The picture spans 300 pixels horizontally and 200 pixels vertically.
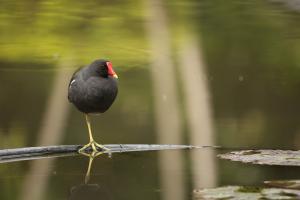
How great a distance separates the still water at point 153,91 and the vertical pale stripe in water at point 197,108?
0.02m

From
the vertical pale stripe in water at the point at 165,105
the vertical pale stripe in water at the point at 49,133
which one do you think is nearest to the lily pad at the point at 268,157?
the vertical pale stripe in water at the point at 165,105

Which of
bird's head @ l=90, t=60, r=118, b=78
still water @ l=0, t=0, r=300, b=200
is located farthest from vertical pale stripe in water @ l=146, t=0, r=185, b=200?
bird's head @ l=90, t=60, r=118, b=78

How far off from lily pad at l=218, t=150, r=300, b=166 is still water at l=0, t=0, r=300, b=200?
10cm

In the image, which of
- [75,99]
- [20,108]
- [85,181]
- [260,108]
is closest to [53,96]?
[20,108]

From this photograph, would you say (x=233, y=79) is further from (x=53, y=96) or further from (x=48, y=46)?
(x=48, y=46)

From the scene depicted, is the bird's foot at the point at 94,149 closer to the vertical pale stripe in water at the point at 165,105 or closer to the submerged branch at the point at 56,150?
the submerged branch at the point at 56,150

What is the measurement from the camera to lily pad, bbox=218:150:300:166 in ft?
18.5

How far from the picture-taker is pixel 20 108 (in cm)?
914

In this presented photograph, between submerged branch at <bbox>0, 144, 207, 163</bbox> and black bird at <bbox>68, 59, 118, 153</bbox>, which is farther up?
black bird at <bbox>68, 59, 118, 153</bbox>

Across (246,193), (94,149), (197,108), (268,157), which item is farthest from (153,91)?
(246,193)

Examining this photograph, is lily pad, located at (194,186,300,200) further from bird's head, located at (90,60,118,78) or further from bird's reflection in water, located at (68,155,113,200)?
bird's head, located at (90,60,118,78)

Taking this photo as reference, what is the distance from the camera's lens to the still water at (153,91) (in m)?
5.90

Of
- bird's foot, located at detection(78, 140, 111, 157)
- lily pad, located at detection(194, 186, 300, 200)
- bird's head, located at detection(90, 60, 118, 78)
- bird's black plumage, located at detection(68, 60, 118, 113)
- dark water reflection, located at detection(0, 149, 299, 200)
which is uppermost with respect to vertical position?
bird's head, located at detection(90, 60, 118, 78)

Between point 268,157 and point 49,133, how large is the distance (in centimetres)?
262
